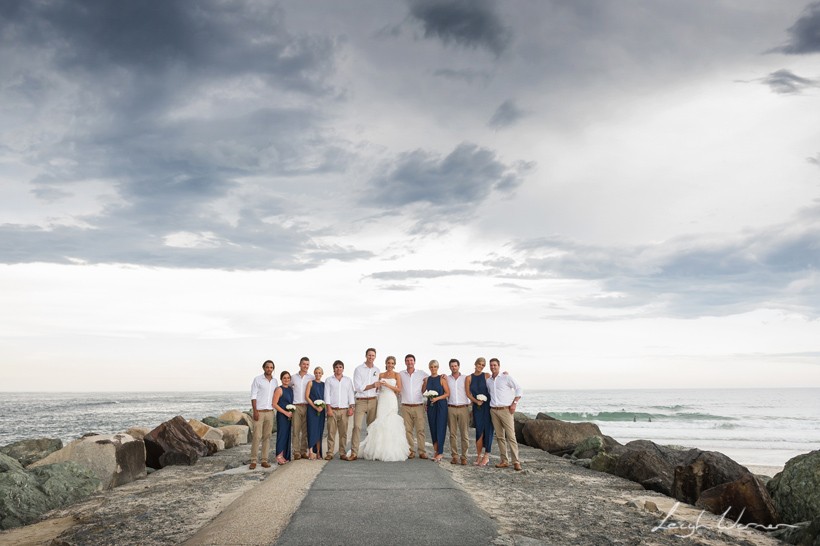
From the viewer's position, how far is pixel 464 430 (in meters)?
13.3

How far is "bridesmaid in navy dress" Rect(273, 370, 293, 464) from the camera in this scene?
13.1 m

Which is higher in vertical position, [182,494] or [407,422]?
[407,422]

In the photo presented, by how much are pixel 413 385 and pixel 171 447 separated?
24.5ft

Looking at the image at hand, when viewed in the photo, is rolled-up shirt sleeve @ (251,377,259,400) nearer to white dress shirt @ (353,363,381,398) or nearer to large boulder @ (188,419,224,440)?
white dress shirt @ (353,363,381,398)

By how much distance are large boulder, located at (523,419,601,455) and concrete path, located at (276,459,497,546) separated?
10.2m

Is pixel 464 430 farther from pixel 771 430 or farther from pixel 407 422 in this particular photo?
pixel 771 430

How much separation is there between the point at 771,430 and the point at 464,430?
112 ft

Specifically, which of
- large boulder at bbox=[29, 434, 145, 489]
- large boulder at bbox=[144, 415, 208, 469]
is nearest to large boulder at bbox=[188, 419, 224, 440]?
large boulder at bbox=[144, 415, 208, 469]

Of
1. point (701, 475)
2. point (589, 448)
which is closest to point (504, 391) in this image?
point (701, 475)

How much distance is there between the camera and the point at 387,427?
12742mm

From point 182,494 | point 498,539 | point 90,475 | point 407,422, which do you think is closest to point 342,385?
point 407,422

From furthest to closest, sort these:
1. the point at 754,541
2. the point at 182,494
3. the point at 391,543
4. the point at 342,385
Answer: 1. the point at 342,385
2. the point at 182,494
3. the point at 754,541
4. the point at 391,543

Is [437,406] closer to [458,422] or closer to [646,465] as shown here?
[458,422]

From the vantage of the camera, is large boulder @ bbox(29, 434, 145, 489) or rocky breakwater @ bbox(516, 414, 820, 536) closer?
rocky breakwater @ bbox(516, 414, 820, 536)
